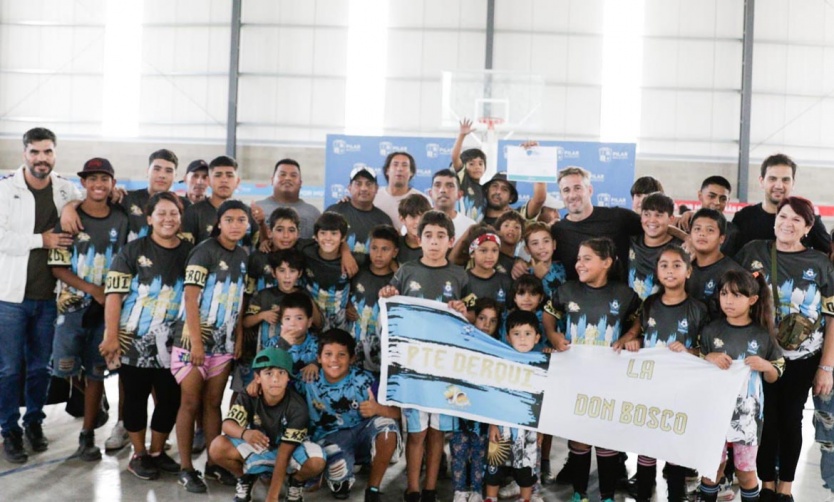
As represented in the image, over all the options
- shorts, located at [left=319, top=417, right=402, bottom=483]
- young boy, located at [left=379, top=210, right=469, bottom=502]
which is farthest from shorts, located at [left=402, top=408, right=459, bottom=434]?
shorts, located at [left=319, top=417, right=402, bottom=483]

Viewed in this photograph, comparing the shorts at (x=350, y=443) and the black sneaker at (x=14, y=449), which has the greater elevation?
the shorts at (x=350, y=443)

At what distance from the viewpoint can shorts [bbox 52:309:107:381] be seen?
5.92 meters

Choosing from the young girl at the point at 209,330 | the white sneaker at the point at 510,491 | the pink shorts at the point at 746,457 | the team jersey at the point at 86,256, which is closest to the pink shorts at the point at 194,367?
the young girl at the point at 209,330

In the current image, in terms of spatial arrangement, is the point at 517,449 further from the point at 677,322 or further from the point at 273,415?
the point at 273,415

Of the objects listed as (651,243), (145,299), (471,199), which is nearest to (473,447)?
(651,243)

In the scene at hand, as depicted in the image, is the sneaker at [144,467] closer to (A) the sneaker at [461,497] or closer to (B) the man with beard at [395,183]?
(A) the sneaker at [461,497]

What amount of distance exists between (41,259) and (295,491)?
8.86 ft

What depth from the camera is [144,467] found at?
219 inches

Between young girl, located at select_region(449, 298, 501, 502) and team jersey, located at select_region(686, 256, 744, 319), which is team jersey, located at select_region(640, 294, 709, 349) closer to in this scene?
team jersey, located at select_region(686, 256, 744, 319)

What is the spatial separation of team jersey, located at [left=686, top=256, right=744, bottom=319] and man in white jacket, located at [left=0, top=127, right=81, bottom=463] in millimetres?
4435

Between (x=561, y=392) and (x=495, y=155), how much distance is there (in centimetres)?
998

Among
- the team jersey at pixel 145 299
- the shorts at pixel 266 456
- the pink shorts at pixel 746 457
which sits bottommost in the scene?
the shorts at pixel 266 456

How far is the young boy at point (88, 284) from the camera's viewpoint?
5883 mm

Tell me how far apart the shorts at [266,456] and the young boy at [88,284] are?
5.10 feet
